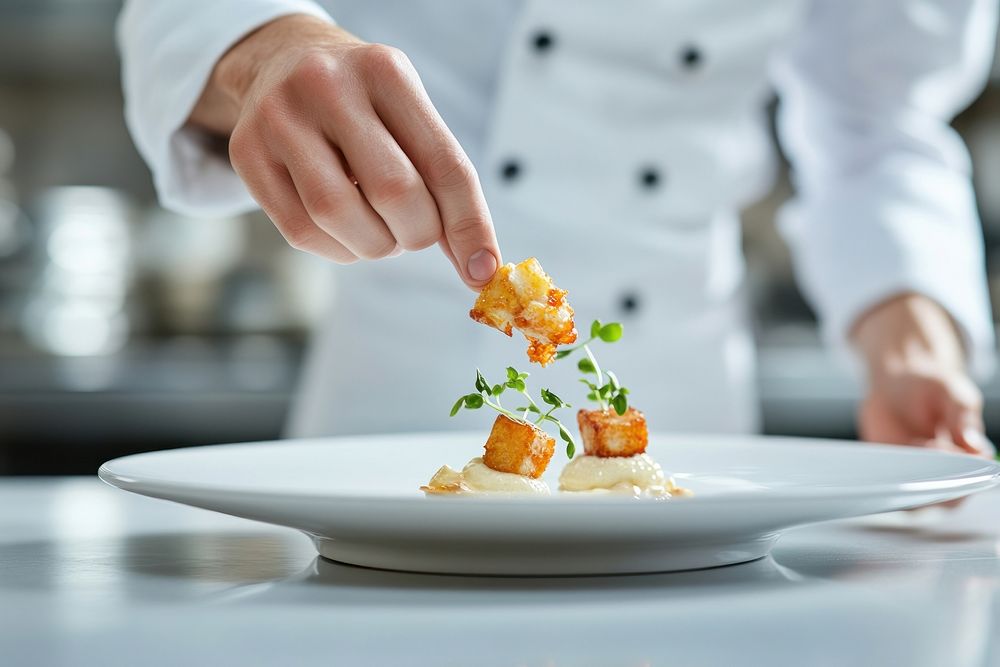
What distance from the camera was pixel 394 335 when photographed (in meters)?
1.40

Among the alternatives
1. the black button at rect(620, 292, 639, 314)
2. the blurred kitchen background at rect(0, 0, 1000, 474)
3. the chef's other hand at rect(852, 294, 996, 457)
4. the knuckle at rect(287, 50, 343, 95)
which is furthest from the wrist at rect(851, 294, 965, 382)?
the blurred kitchen background at rect(0, 0, 1000, 474)

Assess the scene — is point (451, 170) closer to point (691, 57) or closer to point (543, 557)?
point (543, 557)

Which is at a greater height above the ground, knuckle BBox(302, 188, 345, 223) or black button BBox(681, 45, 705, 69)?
black button BBox(681, 45, 705, 69)

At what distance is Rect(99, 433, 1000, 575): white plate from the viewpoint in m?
0.53

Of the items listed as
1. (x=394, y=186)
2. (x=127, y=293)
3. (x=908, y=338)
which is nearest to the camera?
(x=394, y=186)

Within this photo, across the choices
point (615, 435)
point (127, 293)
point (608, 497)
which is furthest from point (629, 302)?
point (127, 293)

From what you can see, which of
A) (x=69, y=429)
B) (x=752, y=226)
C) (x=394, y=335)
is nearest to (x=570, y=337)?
(x=394, y=335)

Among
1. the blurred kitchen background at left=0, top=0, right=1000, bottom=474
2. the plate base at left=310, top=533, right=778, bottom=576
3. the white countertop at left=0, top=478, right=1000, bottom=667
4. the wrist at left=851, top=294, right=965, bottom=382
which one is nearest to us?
the white countertop at left=0, top=478, right=1000, bottom=667

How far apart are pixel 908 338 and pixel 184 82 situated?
0.84m

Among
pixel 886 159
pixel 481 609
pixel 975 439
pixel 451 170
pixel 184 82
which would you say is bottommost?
pixel 481 609

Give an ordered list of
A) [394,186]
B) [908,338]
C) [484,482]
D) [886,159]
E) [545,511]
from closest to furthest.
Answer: [545,511] < [394,186] < [484,482] < [908,338] < [886,159]

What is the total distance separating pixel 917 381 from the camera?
122cm

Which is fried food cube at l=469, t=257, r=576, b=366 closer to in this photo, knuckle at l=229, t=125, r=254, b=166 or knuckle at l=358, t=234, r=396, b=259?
knuckle at l=358, t=234, r=396, b=259

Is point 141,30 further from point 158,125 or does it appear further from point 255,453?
point 255,453
